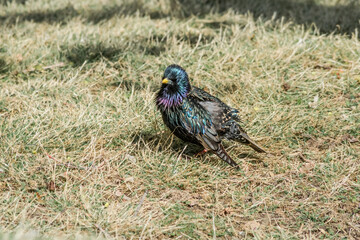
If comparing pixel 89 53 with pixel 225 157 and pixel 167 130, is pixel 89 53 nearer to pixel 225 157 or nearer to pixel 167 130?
pixel 167 130

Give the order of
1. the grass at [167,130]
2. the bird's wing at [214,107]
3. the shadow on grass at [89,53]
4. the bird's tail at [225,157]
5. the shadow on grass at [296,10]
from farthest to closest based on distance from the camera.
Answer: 1. the shadow on grass at [296,10]
2. the shadow on grass at [89,53]
3. the bird's wing at [214,107]
4. the bird's tail at [225,157]
5. the grass at [167,130]

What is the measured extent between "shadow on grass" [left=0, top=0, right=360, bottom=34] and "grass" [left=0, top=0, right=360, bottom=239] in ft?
0.18

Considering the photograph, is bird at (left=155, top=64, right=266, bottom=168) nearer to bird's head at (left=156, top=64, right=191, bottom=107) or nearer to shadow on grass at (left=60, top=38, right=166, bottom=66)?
bird's head at (left=156, top=64, right=191, bottom=107)

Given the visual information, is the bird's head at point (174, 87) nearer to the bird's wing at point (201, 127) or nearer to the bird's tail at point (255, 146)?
the bird's wing at point (201, 127)

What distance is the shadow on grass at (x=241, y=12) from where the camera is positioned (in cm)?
717

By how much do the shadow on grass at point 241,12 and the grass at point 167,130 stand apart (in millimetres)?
56

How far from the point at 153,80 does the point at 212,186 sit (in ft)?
6.53

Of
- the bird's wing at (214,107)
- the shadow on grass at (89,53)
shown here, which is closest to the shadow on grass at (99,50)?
the shadow on grass at (89,53)

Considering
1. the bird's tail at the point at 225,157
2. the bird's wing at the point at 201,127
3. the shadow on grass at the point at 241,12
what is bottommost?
the bird's tail at the point at 225,157

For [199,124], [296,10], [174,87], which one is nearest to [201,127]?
[199,124]

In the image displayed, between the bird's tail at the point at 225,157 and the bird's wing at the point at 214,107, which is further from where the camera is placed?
the bird's wing at the point at 214,107

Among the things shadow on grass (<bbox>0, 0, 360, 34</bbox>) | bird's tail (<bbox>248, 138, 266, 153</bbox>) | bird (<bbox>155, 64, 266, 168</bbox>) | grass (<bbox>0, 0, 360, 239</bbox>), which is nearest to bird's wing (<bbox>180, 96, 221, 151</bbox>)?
bird (<bbox>155, 64, 266, 168</bbox>)

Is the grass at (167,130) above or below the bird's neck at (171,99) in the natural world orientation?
below

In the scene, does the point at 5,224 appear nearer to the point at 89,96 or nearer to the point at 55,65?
the point at 89,96
